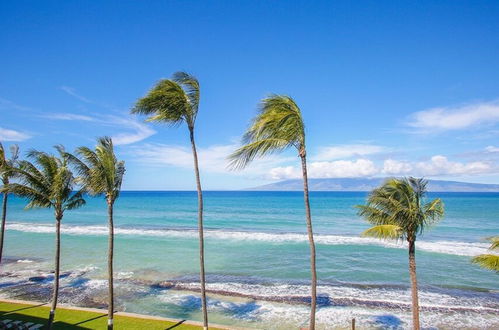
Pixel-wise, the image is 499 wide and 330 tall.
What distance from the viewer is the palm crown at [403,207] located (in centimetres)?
1051

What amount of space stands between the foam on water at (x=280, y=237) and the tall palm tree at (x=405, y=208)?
66.7ft

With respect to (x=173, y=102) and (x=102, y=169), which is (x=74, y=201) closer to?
(x=102, y=169)

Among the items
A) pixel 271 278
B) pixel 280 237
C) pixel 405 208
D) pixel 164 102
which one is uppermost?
pixel 164 102

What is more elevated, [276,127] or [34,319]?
[276,127]

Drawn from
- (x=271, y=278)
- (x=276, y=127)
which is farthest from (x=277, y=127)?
(x=271, y=278)

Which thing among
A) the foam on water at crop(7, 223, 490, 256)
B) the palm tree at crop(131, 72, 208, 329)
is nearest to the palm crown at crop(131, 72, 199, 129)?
the palm tree at crop(131, 72, 208, 329)

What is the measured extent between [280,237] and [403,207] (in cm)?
3240

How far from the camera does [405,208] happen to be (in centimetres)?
1041

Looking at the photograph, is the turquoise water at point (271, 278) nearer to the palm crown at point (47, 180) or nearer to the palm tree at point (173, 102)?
the palm crown at point (47, 180)

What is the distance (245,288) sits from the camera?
20.9m

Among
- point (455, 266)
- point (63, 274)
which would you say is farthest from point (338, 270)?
point (63, 274)

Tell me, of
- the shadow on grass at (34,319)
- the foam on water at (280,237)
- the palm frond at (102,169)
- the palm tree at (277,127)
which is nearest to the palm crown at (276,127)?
the palm tree at (277,127)

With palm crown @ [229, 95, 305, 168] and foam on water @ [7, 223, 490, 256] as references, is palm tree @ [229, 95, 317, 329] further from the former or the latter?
foam on water @ [7, 223, 490, 256]

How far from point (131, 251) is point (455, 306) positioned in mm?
28829
